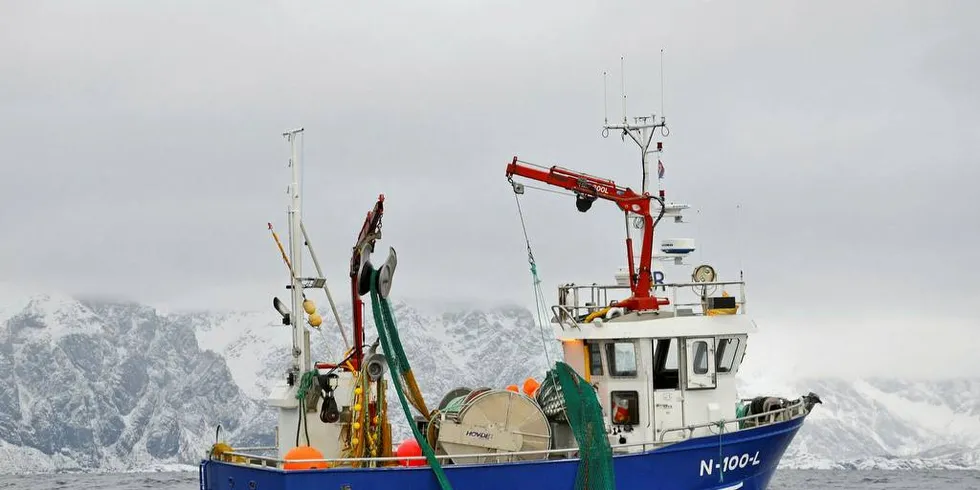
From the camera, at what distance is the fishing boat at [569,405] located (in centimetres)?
2941

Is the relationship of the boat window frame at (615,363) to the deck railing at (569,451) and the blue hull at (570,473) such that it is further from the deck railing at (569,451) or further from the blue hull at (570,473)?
the blue hull at (570,473)

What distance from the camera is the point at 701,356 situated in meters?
31.8

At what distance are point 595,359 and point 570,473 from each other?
131 inches

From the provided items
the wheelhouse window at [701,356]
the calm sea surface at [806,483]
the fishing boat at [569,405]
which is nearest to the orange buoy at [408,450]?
the fishing boat at [569,405]

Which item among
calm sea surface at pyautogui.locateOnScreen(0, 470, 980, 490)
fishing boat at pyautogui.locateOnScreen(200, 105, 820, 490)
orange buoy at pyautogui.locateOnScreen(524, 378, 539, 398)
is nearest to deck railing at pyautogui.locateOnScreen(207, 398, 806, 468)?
fishing boat at pyautogui.locateOnScreen(200, 105, 820, 490)

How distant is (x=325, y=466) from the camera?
2955cm

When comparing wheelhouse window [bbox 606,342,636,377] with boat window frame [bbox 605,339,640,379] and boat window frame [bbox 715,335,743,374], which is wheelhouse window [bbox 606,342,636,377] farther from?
boat window frame [bbox 715,335,743,374]

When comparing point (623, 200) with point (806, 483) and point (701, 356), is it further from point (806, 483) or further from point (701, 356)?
point (806, 483)

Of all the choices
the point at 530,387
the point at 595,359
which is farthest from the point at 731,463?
the point at 530,387

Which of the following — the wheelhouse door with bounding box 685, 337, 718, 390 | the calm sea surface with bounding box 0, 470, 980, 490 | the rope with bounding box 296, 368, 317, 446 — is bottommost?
the calm sea surface with bounding box 0, 470, 980, 490

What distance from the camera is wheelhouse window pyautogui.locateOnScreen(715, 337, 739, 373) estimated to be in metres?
32.0

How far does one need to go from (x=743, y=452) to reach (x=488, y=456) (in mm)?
5459

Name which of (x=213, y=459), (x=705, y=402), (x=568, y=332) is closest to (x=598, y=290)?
(x=568, y=332)

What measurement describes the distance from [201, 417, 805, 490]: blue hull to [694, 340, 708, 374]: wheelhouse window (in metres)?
1.56
